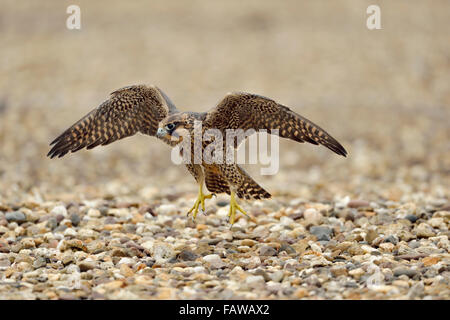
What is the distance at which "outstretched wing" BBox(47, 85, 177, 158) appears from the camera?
700cm

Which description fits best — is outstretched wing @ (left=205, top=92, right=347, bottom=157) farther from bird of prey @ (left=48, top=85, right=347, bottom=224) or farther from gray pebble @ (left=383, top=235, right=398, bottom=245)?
gray pebble @ (left=383, top=235, right=398, bottom=245)

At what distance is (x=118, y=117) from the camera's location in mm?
7227

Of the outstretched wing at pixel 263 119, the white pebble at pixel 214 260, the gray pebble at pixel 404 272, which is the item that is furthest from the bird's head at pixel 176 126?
the gray pebble at pixel 404 272

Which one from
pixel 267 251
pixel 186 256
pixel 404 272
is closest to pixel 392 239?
pixel 404 272

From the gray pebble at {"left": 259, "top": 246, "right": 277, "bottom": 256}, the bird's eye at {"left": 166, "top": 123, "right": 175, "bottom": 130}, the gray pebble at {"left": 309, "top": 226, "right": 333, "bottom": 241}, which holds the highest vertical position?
the bird's eye at {"left": 166, "top": 123, "right": 175, "bottom": 130}

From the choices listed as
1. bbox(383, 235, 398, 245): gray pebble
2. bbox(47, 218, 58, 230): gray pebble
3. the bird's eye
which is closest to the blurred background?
bbox(47, 218, 58, 230): gray pebble

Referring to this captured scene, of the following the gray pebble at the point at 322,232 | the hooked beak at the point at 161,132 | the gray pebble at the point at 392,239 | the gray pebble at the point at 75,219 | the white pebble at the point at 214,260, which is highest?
the hooked beak at the point at 161,132

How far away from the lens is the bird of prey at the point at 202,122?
6.72 metres

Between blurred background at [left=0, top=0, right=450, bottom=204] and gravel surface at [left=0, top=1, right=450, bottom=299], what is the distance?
68 millimetres

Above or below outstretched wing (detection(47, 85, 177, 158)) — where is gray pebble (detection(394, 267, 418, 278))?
below

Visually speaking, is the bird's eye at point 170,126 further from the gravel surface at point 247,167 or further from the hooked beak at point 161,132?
the gravel surface at point 247,167

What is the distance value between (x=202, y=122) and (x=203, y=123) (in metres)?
0.01

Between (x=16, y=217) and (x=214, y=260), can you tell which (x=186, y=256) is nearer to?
(x=214, y=260)

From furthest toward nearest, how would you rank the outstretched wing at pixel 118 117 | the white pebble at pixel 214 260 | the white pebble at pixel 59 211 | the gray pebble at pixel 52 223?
the white pebble at pixel 59 211 < the gray pebble at pixel 52 223 < the outstretched wing at pixel 118 117 < the white pebble at pixel 214 260
